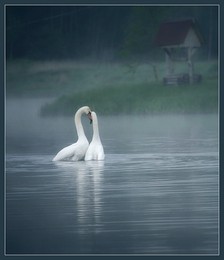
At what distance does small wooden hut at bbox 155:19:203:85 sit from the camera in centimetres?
1246

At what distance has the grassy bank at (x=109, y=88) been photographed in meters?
12.5

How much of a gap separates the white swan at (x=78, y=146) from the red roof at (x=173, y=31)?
0.93m

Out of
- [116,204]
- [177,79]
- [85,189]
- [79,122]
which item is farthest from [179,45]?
[116,204]

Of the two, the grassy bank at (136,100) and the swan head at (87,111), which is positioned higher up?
the grassy bank at (136,100)

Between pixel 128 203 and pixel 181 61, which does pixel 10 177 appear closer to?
pixel 128 203

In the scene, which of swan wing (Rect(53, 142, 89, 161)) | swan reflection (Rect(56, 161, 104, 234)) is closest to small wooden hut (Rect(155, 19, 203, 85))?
swan wing (Rect(53, 142, 89, 161))

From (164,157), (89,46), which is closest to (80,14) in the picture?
(89,46)

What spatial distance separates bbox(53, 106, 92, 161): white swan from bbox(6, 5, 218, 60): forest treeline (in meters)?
0.52

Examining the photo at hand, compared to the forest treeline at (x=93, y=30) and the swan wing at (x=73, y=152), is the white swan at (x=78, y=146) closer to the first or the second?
the swan wing at (x=73, y=152)

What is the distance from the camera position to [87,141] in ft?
41.2

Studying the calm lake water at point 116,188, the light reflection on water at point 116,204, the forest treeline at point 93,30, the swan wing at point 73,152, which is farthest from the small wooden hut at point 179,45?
the swan wing at point 73,152

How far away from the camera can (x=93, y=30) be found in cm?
1255

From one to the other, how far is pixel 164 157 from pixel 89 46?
124 cm

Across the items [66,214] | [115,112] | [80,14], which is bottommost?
[66,214]
